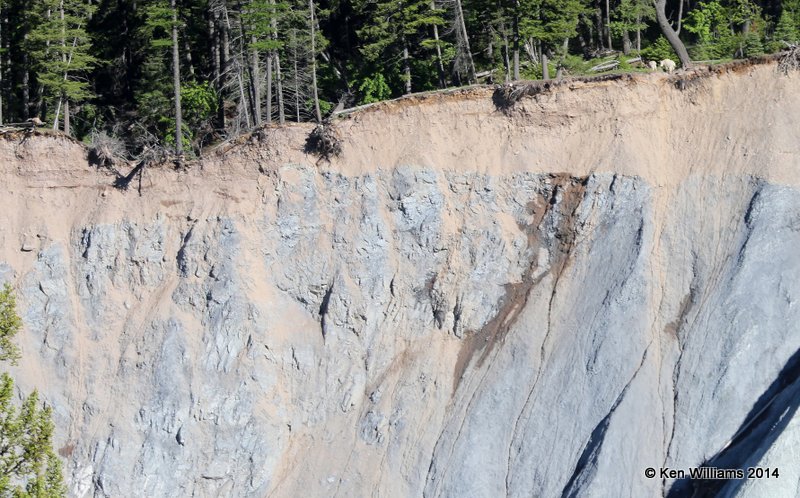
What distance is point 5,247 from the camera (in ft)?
90.4

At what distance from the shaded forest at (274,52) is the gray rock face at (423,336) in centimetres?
445

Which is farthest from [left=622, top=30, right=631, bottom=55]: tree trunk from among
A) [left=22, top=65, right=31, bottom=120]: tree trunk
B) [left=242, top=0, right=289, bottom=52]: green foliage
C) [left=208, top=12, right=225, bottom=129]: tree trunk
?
[left=22, top=65, right=31, bottom=120]: tree trunk

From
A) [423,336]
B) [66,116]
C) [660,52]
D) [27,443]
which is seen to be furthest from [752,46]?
[27,443]

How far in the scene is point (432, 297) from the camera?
26.8m

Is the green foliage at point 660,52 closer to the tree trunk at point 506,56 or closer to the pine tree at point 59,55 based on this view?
the tree trunk at point 506,56

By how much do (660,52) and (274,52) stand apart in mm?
12990

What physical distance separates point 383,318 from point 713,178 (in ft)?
31.9

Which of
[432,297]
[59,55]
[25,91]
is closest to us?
[432,297]

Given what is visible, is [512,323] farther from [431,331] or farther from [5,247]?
[5,247]

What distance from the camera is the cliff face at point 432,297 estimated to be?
24.3 metres

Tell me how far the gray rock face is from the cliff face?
0.06 m

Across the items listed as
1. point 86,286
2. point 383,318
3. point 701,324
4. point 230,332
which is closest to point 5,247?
point 86,286

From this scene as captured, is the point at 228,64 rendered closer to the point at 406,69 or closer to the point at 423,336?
the point at 406,69

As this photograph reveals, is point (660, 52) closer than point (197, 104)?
No
